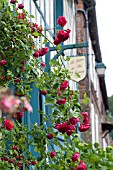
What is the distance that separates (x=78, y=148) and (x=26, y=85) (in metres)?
0.59

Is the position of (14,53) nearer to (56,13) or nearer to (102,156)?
(102,156)

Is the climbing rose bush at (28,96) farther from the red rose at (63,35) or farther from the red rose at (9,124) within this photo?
the red rose at (9,124)

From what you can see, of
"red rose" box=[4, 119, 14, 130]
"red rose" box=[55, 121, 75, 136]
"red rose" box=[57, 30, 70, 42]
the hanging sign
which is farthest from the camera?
the hanging sign

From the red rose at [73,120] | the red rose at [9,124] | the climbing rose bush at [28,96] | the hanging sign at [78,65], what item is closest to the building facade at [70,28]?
the hanging sign at [78,65]

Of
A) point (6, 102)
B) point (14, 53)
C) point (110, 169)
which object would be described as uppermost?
point (14, 53)

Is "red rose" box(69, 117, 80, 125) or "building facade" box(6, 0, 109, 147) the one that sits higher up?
"building facade" box(6, 0, 109, 147)

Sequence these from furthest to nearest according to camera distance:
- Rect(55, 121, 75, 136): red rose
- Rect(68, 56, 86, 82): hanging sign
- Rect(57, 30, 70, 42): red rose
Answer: Rect(68, 56, 86, 82): hanging sign
Rect(57, 30, 70, 42): red rose
Rect(55, 121, 75, 136): red rose

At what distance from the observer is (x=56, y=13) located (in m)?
8.08

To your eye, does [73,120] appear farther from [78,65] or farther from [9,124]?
[78,65]

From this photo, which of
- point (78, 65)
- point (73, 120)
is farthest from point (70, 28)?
point (73, 120)

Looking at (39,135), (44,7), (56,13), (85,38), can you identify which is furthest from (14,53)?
(85,38)

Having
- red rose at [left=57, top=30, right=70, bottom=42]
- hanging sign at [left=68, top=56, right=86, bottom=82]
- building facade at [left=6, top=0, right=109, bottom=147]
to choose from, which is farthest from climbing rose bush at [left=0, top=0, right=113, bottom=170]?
hanging sign at [left=68, top=56, right=86, bottom=82]

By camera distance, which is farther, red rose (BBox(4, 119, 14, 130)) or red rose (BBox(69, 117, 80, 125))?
red rose (BBox(69, 117, 80, 125))

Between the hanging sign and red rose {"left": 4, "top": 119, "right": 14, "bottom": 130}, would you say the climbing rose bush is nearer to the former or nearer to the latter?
red rose {"left": 4, "top": 119, "right": 14, "bottom": 130}
